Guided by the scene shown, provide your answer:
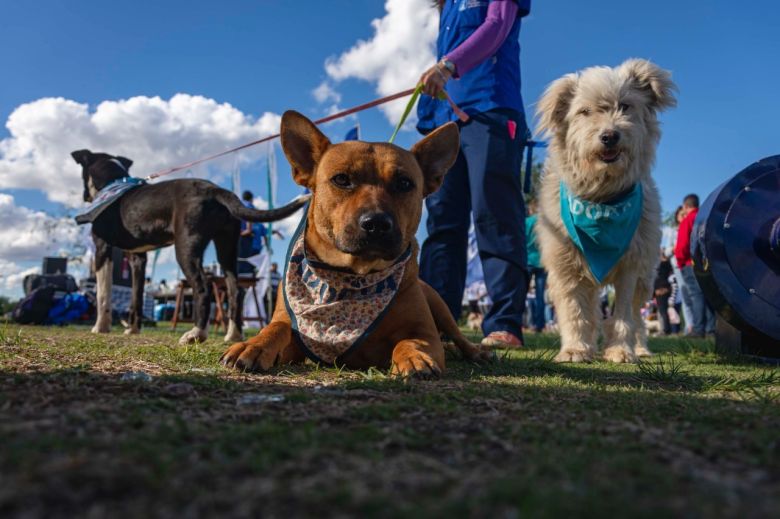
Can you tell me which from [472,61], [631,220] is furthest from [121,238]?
[631,220]

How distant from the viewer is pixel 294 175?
325 centimetres

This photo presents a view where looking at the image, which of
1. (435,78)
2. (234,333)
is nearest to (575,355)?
(435,78)

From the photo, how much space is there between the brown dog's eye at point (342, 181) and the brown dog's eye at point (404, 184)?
10.5 inches

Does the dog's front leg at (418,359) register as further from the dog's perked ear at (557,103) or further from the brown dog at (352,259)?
the dog's perked ear at (557,103)

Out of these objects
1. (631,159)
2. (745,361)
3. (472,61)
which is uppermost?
(472,61)

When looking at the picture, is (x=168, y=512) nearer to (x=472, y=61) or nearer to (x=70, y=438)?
(x=70, y=438)

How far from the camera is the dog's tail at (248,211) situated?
17.1 feet

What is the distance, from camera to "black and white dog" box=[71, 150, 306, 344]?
5.25 metres

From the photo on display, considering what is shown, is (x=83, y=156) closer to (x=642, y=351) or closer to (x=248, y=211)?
(x=248, y=211)

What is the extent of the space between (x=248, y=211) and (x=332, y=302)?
2.81 meters

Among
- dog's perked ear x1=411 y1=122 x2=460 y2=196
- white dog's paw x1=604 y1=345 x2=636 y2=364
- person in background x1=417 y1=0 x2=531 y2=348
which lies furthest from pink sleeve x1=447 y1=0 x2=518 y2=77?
white dog's paw x1=604 y1=345 x2=636 y2=364

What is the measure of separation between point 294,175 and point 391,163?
0.61m

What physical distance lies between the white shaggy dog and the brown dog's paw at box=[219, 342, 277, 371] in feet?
7.24

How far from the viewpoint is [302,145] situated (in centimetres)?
325
